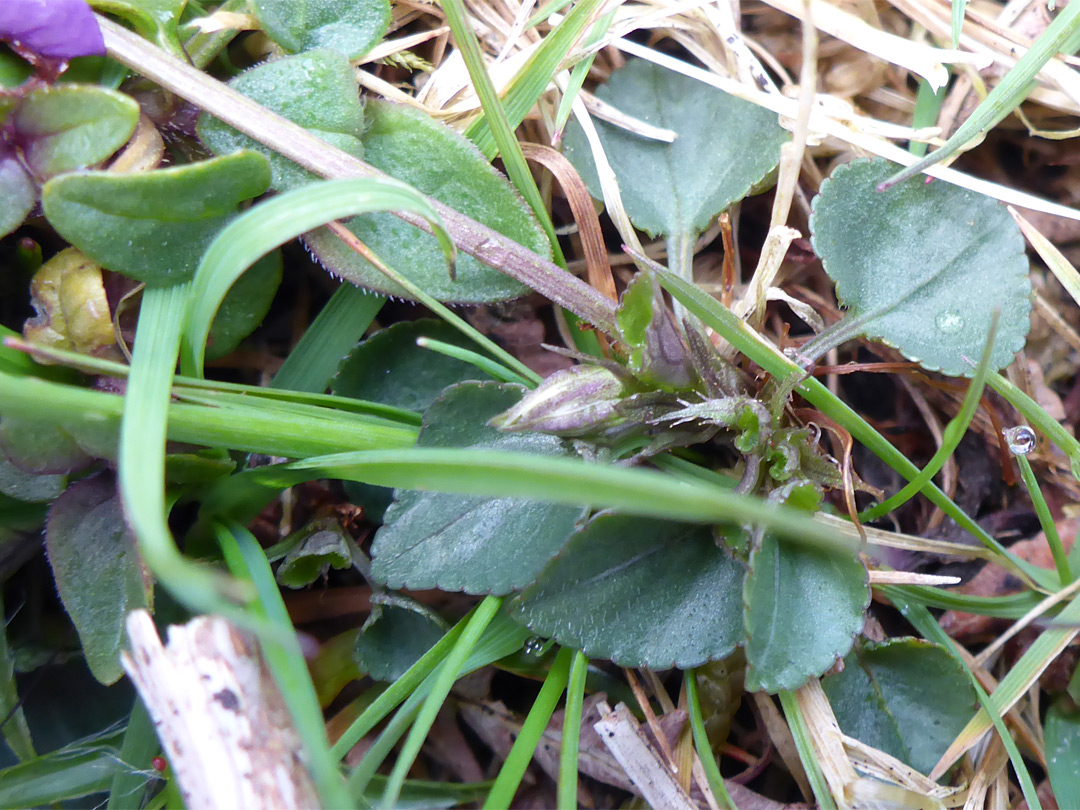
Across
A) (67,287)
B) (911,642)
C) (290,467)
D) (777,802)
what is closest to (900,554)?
(911,642)

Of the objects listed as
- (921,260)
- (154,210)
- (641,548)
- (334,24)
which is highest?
(334,24)

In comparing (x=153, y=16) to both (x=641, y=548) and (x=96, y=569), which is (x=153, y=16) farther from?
(x=641, y=548)

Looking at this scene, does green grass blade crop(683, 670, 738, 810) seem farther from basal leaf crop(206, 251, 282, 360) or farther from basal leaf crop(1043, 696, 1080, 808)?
basal leaf crop(206, 251, 282, 360)

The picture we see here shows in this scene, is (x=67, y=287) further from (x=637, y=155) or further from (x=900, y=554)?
(x=900, y=554)

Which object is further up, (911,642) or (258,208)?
(258,208)

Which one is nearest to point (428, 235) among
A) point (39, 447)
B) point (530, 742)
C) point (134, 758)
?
point (39, 447)

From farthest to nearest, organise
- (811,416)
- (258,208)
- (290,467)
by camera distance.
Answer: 1. (811,416)
2. (290,467)
3. (258,208)

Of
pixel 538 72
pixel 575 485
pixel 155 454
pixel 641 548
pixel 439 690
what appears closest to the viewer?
pixel 575 485
